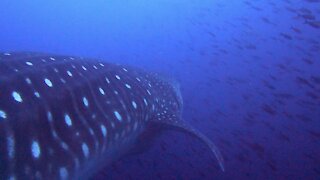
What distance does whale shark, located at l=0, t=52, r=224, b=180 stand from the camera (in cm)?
264

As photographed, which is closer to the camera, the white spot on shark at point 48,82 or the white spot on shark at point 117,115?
the white spot on shark at point 48,82

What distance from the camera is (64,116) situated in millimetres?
3264

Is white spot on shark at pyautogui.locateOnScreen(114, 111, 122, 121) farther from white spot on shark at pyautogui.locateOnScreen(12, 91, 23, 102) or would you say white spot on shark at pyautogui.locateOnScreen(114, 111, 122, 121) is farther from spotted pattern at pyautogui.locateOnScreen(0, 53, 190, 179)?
white spot on shark at pyautogui.locateOnScreen(12, 91, 23, 102)

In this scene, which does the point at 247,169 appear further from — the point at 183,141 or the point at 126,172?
the point at 126,172

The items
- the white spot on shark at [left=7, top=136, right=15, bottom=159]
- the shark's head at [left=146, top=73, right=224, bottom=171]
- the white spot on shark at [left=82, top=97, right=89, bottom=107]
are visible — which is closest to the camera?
the white spot on shark at [left=7, top=136, right=15, bottom=159]

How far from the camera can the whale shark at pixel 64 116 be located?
2.64m

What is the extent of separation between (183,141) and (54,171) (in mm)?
9266

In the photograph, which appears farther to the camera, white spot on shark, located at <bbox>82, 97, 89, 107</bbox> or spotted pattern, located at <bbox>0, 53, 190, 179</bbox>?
white spot on shark, located at <bbox>82, 97, 89, 107</bbox>

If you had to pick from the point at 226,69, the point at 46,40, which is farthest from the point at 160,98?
the point at 46,40

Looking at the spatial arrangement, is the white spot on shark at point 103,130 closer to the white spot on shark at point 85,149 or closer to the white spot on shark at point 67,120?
the white spot on shark at point 85,149

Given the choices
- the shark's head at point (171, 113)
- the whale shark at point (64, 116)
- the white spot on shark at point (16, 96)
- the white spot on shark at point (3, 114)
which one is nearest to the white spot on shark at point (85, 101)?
the whale shark at point (64, 116)

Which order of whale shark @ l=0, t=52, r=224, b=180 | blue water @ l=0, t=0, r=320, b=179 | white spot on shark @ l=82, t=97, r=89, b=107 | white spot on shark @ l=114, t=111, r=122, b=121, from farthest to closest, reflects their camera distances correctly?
1. blue water @ l=0, t=0, r=320, b=179
2. white spot on shark @ l=114, t=111, r=122, b=121
3. white spot on shark @ l=82, t=97, r=89, b=107
4. whale shark @ l=0, t=52, r=224, b=180

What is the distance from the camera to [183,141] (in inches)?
468

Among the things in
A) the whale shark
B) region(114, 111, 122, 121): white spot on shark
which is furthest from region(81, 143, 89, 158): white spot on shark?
region(114, 111, 122, 121): white spot on shark
